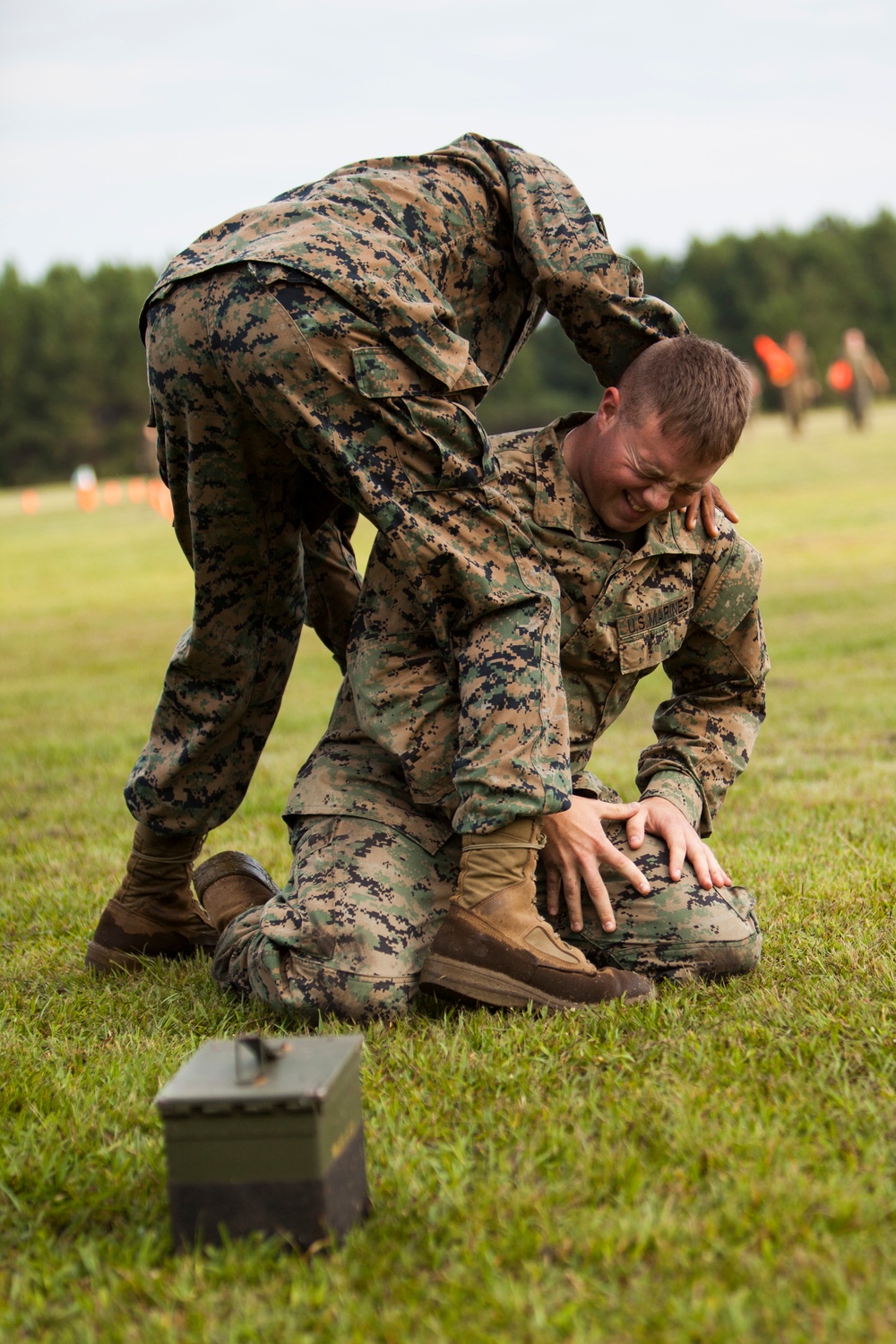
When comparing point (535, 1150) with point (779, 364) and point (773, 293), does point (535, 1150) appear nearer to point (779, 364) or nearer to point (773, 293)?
point (779, 364)

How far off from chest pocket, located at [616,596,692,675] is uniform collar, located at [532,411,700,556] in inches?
5.4

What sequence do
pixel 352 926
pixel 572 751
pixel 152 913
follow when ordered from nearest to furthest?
pixel 352 926
pixel 572 751
pixel 152 913

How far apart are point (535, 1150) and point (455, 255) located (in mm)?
2019

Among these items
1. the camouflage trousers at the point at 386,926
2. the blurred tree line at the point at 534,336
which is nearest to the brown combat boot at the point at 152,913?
the camouflage trousers at the point at 386,926

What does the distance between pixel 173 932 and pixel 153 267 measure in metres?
64.8

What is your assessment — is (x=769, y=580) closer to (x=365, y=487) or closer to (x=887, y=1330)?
(x=365, y=487)

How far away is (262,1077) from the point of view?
5.92 feet

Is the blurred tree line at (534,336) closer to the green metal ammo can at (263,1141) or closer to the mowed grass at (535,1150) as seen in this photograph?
the mowed grass at (535,1150)

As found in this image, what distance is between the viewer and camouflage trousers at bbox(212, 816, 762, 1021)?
9.15 feet

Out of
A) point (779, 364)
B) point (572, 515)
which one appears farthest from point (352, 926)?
point (779, 364)

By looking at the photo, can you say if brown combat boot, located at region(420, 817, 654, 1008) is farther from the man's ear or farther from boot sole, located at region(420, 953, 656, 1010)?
the man's ear

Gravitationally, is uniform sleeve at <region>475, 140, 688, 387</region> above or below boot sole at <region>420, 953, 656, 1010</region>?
above

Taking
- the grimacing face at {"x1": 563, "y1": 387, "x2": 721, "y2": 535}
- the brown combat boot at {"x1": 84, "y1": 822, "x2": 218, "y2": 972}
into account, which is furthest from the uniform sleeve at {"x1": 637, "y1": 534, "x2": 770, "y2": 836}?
the brown combat boot at {"x1": 84, "y1": 822, "x2": 218, "y2": 972}

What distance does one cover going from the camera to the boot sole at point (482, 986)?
2688 millimetres
